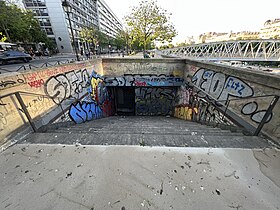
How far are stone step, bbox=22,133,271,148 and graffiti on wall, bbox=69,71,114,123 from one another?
9.37 ft

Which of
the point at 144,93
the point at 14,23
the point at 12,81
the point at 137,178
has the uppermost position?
the point at 14,23

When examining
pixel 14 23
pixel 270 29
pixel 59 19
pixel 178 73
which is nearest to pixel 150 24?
pixel 178 73

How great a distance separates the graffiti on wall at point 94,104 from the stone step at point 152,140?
2855 mm

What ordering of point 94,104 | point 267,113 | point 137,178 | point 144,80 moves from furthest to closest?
point 144,80, point 94,104, point 267,113, point 137,178

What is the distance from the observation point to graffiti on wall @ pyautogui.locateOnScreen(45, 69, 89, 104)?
5.02 metres

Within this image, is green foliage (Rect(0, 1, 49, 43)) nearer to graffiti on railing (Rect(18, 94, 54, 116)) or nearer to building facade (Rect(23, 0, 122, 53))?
building facade (Rect(23, 0, 122, 53))

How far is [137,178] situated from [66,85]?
18.3 feet

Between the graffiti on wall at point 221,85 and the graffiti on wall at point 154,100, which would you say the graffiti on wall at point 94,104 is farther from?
the graffiti on wall at point 221,85

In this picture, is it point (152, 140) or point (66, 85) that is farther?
point (66, 85)

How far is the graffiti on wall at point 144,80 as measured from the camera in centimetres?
1054

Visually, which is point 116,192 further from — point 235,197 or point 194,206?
point 235,197

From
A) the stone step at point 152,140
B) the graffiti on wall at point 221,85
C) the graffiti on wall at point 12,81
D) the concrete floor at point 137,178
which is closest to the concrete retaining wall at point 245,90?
the graffiti on wall at point 221,85

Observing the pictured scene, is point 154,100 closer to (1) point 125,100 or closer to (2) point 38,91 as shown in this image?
(1) point 125,100

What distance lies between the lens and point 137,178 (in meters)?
2.12
